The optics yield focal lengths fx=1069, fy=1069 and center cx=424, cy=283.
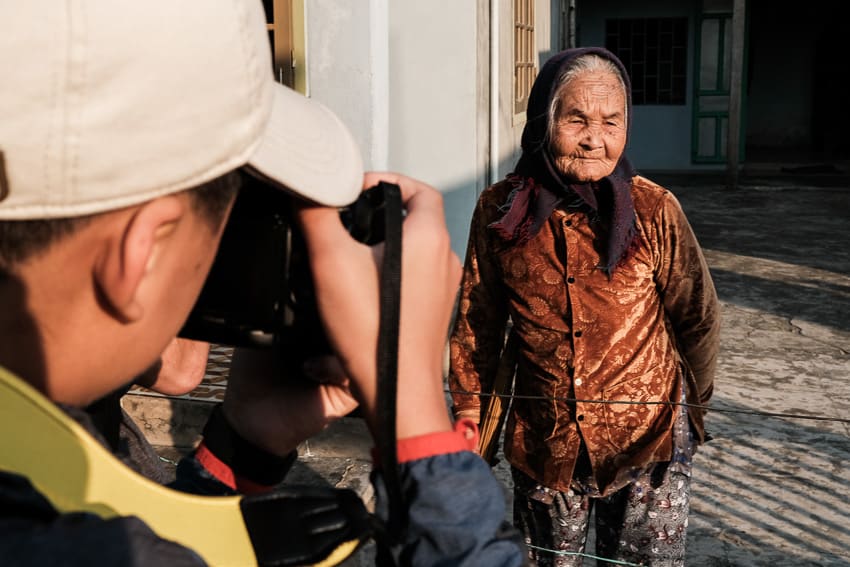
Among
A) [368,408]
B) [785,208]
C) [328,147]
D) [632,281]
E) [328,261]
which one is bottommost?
[785,208]

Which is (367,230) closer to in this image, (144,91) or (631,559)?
(144,91)

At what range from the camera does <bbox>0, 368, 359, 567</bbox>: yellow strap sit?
2.44 feet

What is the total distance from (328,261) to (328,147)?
0.11 metres

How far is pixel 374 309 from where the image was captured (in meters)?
0.98

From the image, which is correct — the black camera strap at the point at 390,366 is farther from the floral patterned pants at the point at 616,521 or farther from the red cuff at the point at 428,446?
the floral patterned pants at the point at 616,521

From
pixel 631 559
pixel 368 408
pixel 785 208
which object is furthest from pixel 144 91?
pixel 785 208

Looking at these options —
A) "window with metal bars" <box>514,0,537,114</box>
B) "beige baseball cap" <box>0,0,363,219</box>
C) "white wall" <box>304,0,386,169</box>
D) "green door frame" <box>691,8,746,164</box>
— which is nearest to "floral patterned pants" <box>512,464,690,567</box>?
"beige baseball cap" <box>0,0,363,219</box>

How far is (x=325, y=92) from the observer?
504 cm

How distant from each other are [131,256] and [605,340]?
198cm

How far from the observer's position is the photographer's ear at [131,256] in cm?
81

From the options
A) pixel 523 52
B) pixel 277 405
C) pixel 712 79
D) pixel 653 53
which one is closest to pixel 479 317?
pixel 277 405

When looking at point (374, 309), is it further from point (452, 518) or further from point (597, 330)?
point (597, 330)

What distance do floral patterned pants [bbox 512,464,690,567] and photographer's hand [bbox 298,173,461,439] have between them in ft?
5.75

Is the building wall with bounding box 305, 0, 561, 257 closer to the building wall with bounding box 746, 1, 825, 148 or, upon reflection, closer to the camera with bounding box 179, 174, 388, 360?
the camera with bounding box 179, 174, 388, 360
